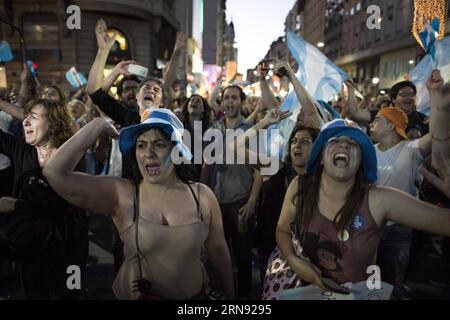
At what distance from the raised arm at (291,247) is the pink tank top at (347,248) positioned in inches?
2.5

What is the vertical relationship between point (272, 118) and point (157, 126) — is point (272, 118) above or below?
above

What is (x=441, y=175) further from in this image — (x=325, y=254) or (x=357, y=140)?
(x=325, y=254)

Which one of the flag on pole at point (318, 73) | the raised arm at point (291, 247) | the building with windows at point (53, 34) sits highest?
the building with windows at point (53, 34)

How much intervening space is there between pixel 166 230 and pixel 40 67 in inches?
1005

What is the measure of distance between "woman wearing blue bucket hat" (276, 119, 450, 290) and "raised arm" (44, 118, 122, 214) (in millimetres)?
1063

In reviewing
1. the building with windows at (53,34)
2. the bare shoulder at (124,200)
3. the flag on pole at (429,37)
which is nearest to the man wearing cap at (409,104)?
the flag on pole at (429,37)

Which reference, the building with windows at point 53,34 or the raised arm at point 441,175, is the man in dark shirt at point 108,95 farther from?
the building with windows at point 53,34

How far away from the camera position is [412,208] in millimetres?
1878

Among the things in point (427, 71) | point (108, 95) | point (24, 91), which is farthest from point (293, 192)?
point (24, 91)

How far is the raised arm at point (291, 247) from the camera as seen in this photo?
6.28ft

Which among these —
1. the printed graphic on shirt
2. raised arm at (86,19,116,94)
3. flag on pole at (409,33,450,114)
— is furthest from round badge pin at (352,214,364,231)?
raised arm at (86,19,116,94)

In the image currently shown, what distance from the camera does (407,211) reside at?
1.89 meters

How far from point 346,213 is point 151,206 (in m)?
1.07

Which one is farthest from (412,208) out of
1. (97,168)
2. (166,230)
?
(97,168)
